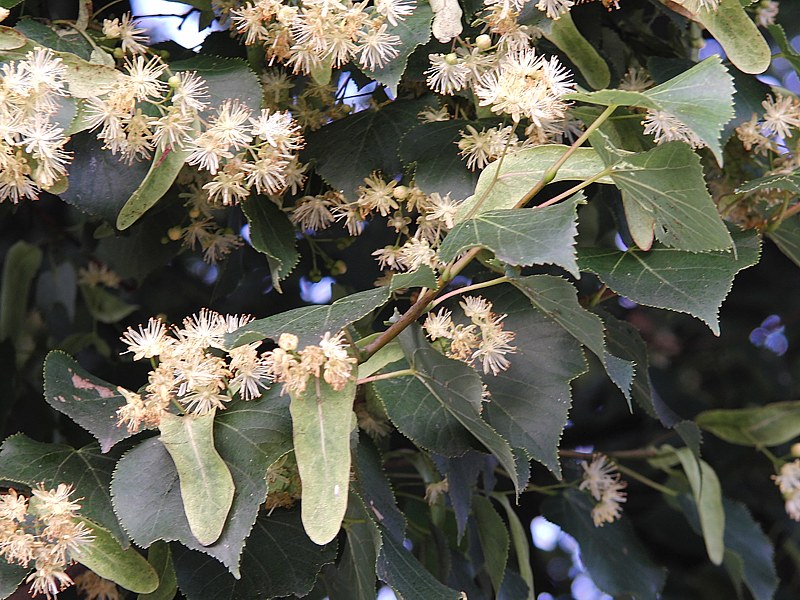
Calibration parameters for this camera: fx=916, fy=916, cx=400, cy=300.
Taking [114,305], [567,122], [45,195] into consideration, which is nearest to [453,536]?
[567,122]

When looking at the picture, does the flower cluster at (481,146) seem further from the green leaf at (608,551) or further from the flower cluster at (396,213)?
the green leaf at (608,551)

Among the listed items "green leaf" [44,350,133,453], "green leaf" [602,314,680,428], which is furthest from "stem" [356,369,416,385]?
"green leaf" [602,314,680,428]

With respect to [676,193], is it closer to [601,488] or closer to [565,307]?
[565,307]

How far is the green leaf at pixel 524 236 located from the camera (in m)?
0.67

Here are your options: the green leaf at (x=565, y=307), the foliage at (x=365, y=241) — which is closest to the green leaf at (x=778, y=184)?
the foliage at (x=365, y=241)

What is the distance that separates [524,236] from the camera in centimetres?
70

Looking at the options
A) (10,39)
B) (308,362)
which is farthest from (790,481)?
(10,39)

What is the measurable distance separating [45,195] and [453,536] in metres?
0.88

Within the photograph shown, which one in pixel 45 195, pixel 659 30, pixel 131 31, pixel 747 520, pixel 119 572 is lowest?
pixel 747 520

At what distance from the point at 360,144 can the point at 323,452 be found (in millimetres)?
369

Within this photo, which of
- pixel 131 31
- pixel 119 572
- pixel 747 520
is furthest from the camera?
pixel 747 520

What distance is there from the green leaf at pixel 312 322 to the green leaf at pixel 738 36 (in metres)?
0.43

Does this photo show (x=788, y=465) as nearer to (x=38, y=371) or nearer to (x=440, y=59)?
(x=440, y=59)

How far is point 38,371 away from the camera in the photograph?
5.02ft
